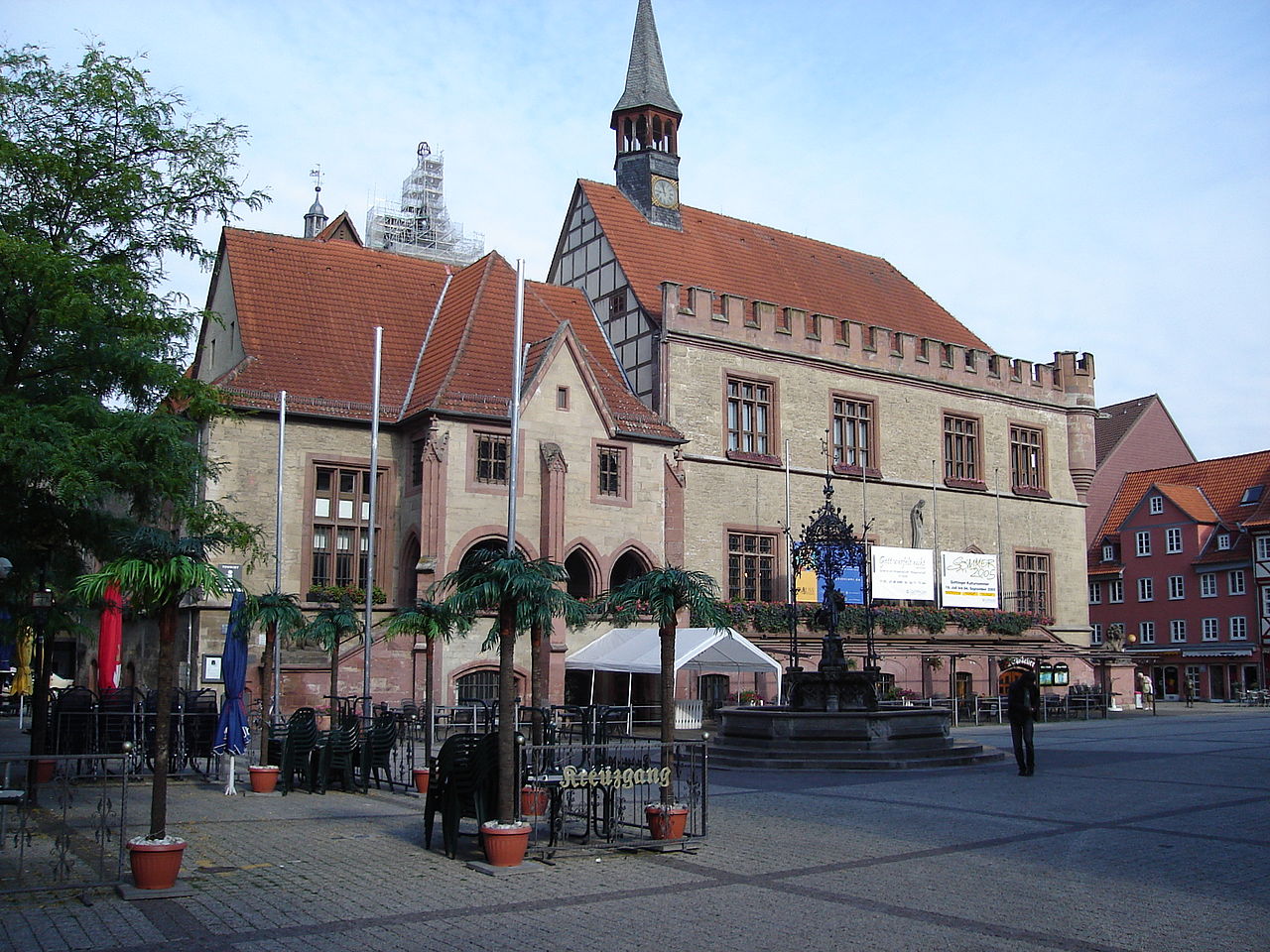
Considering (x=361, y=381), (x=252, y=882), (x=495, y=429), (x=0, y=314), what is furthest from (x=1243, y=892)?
(x=361, y=381)

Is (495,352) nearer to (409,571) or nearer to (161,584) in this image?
(409,571)

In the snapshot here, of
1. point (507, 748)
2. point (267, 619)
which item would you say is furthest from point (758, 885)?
point (267, 619)

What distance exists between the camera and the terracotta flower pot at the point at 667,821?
38.9 feet

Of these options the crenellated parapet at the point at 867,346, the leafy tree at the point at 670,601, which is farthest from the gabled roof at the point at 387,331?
the leafy tree at the point at 670,601

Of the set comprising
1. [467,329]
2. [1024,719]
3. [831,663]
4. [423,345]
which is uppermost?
[423,345]

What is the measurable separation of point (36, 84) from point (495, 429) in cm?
1588

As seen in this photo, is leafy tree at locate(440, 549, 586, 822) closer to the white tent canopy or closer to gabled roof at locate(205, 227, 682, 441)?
the white tent canopy

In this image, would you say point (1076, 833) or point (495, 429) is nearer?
point (1076, 833)

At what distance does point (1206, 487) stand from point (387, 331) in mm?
47660

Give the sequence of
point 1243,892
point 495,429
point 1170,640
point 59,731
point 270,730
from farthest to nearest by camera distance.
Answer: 1. point 1170,640
2. point 495,429
3. point 270,730
4. point 59,731
5. point 1243,892

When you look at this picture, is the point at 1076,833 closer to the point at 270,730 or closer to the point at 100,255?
the point at 270,730

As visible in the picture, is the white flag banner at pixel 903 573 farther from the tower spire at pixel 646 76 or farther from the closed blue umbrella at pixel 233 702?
the closed blue umbrella at pixel 233 702

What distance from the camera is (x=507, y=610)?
11.8 metres

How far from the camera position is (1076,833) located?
508 inches
